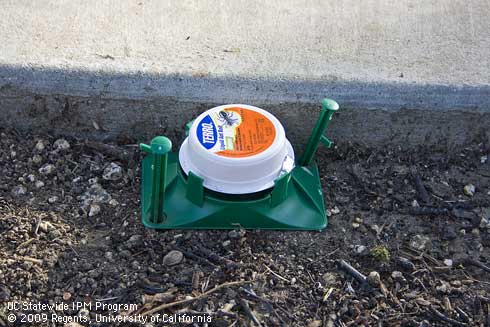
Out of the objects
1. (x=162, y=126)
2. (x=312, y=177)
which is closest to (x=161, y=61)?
(x=162, y=126)

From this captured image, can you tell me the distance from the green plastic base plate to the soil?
0.03 metres

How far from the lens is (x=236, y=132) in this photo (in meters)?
2.04

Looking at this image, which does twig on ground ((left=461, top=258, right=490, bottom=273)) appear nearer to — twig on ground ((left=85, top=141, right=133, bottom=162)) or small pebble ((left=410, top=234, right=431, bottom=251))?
small pebble ((left=410, top=234, right=431, bottom=251))

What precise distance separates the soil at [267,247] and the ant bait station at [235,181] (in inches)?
1.6

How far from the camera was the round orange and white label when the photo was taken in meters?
1.98

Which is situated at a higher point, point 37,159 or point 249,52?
point 249,52

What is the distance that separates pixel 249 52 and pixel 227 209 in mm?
571

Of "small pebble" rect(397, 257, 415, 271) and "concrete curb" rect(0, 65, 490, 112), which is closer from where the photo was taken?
"small pebble" rect(397, 257, 415, 271)

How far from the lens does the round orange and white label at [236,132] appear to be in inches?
78.1

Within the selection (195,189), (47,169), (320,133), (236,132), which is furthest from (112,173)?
(320,133)

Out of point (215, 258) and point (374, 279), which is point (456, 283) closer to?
point (374, 279)

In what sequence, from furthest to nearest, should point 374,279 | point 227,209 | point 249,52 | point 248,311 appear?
point 249,52 → point 227,209 → point 374,279 → point 248,311

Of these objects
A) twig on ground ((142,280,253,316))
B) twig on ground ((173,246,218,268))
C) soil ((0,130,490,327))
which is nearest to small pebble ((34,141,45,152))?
soil ((0,130,490,327))

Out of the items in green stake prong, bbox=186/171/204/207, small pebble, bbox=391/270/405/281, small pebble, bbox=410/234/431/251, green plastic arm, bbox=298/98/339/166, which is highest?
green plastic arm, bbox=298/98/339/166
